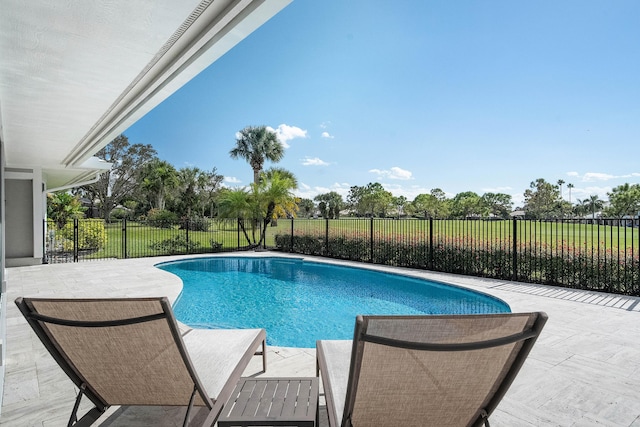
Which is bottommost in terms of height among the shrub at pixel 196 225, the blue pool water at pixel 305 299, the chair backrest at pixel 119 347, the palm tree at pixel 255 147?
the blue pool water at pixel 305 299

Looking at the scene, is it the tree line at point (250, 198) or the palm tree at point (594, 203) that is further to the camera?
the palm tree at point (594, 203)

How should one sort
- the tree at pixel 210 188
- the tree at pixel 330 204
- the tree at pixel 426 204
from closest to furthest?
1. the tree at pixel 210 188
2. the tree at pixel 330 204
3. the tree at pixel 426 204

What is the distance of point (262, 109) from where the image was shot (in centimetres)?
3153

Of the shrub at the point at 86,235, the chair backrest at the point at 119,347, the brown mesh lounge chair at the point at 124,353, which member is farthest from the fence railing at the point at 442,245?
the chair backrest at the point at 119,347

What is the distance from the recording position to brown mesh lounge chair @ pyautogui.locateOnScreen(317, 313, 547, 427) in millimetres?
1522

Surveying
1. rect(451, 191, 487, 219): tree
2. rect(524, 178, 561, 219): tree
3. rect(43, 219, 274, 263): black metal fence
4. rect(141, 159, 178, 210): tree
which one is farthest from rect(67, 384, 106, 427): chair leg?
rect(524, 178, 561, 219): tree

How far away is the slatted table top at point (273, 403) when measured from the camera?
68.5 inches

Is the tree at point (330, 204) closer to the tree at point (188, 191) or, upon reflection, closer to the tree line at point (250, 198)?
the tree line at point (250, 198)

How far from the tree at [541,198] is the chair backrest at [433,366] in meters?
66.0

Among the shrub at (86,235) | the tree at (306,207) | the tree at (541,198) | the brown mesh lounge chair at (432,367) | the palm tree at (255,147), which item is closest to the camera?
the brown mesh lounge chair at (432,367)

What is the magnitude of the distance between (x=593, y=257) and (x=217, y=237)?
493 inches

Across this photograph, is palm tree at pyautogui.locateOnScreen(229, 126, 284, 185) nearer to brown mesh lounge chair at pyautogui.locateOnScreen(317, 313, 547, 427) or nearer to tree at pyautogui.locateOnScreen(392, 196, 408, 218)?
brown mesh lounge chair at pyautogui.locateOnScreen(317, 313, 547, 427)

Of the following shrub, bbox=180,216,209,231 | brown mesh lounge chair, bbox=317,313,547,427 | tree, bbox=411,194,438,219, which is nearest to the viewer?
brown mesh lounge chair, bbox=317,313,547,427

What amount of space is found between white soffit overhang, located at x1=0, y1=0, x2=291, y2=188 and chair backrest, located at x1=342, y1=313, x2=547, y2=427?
2.12 metres
